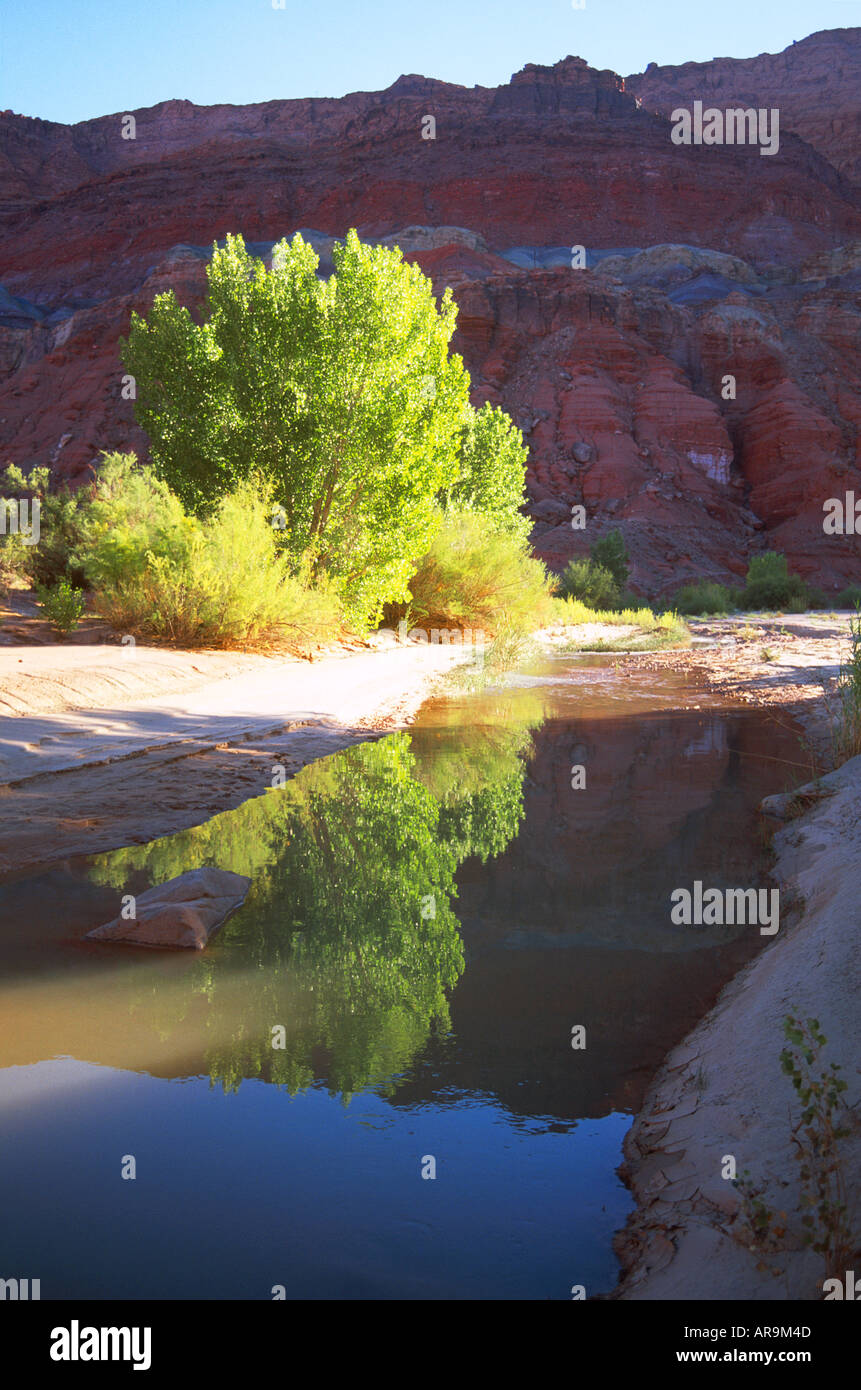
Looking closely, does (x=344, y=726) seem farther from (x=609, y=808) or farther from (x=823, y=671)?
(x=823, y=671)

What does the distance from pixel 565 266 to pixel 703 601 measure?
36.6 metres

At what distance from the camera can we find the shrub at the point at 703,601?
39156 mm

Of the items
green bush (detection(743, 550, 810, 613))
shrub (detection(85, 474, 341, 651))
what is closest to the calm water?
shrub (detection(85, 474, 341, 651))

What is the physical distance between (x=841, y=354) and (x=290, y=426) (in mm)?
58119

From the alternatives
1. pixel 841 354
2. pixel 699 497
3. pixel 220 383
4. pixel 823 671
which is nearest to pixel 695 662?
pixel 823 671

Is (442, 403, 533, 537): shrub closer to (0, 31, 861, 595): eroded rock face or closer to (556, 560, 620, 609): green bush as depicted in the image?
(556, 560, 620, 609): green bush

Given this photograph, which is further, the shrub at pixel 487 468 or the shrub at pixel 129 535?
the shrub at pixel 487 468

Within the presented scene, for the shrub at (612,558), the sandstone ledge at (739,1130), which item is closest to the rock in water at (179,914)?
the sandstone ledge at (739,1130)

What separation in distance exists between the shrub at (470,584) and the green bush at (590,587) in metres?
12.3

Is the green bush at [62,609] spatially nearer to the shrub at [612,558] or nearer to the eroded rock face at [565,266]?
the shrub at [612,558]

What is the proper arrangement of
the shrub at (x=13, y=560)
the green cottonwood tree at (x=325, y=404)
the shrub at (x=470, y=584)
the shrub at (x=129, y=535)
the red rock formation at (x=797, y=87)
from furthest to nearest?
the red rock formation at (x=797, y=87)
the shrub at (x=470, y=584)
the shrub at (x=13, y=560)
the green cottonwood tree at (x=325, y=404)
the shrub at (x=129, y=535)

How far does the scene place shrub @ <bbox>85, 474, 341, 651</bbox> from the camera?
46.0ft
